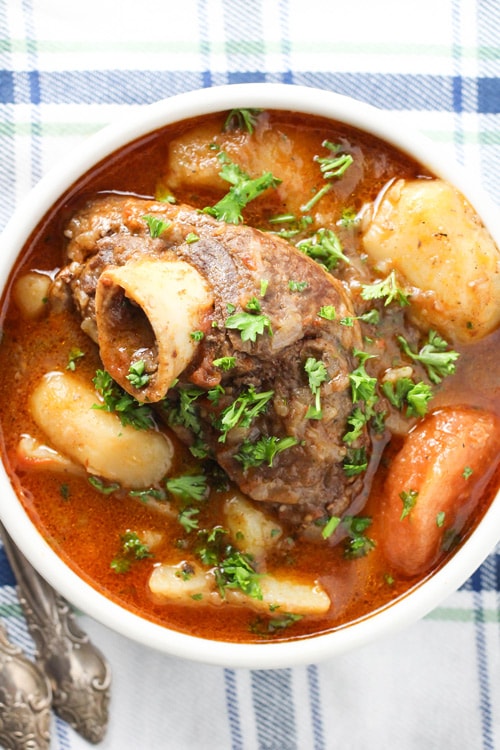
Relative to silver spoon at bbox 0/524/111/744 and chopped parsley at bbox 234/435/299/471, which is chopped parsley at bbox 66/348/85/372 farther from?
silver spoon at bbox 0/524/111/744

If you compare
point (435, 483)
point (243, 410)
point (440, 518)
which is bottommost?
point (440, 518)

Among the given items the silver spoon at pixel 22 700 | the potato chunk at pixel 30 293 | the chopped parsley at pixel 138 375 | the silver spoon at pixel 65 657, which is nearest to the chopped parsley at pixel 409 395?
the chopped parsley at pixel 138 375

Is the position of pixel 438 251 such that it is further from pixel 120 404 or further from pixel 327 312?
pixel 120 404

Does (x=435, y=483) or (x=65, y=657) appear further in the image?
(x=65, y=657)

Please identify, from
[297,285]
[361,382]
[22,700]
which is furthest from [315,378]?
[22,700]

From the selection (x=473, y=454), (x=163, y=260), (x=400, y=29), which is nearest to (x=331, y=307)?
(x=163, y=260)

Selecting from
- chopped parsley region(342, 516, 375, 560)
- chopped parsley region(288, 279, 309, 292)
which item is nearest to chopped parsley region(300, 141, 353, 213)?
chopped parsley region(288, 279, 309, 292)
